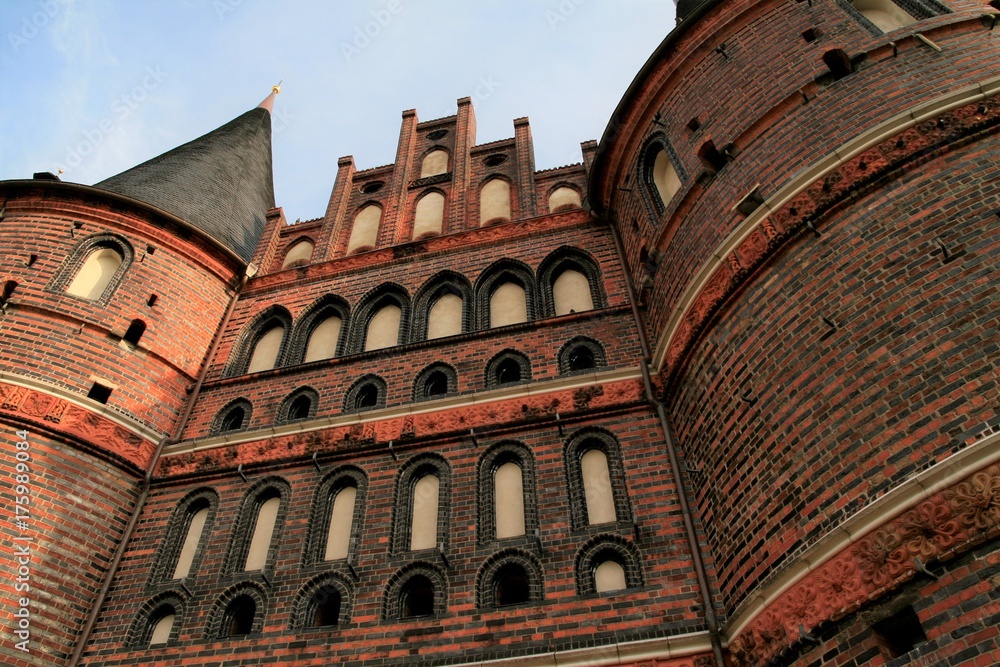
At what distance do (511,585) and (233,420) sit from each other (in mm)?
4552

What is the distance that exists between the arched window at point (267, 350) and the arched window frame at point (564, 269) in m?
3.75

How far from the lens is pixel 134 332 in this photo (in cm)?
1001

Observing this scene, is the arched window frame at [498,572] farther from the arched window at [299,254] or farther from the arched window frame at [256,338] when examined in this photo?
the arched window at [299,254]

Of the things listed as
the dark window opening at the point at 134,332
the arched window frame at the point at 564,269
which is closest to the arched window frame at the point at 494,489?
the arched window frame at the point at 564,269

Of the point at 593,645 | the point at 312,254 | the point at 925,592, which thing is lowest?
the point at 925,592

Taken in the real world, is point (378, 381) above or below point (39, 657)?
above

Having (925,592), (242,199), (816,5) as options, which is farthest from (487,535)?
(242,199)

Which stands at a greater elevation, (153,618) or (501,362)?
(501,362)

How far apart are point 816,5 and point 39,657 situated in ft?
33.9

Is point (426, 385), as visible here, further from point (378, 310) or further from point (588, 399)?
point (588, 399)

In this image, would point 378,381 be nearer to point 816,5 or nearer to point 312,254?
point 312,254

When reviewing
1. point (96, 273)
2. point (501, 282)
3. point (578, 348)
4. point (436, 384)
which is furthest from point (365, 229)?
point (578, 348)

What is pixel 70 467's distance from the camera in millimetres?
8414

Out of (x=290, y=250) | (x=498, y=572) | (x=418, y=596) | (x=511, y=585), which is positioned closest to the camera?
(x=498, y=572)
